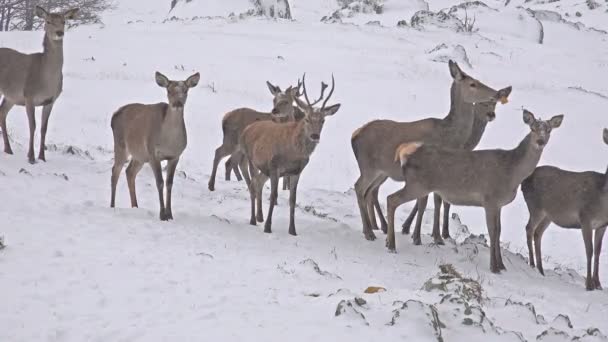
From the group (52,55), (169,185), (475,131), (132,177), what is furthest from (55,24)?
(475,131)

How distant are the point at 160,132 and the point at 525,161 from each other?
193 inches

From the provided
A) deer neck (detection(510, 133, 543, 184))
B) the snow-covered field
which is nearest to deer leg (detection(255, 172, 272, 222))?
the snow-covered field

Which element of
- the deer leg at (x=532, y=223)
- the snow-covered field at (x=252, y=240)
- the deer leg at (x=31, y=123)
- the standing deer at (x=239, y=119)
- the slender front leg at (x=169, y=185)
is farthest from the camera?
the standing deer at (x=239, y=119)

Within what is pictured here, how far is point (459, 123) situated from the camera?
437 inches

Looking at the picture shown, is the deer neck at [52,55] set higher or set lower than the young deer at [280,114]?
higher

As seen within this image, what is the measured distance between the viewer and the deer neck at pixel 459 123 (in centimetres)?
1102

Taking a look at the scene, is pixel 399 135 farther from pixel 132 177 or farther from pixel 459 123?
pixel 132 177

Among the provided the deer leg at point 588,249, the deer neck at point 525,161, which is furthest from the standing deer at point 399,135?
the deer leg at point 588,249

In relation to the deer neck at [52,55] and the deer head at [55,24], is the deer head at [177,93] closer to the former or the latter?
the deer head at [55,24]

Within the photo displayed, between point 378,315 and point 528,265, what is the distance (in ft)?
17.2

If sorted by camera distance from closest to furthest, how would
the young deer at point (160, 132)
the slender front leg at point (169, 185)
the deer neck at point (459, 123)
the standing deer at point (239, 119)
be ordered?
the young deer at point (160, 132) → the slender front leg at point (169, 185) → the deer neck at point (459, 123) → the standing deer at point (239, 119)

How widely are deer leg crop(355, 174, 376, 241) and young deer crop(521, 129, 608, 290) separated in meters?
2.25

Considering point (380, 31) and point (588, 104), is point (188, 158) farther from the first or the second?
point (380, 31)

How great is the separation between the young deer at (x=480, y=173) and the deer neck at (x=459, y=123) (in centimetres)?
116
